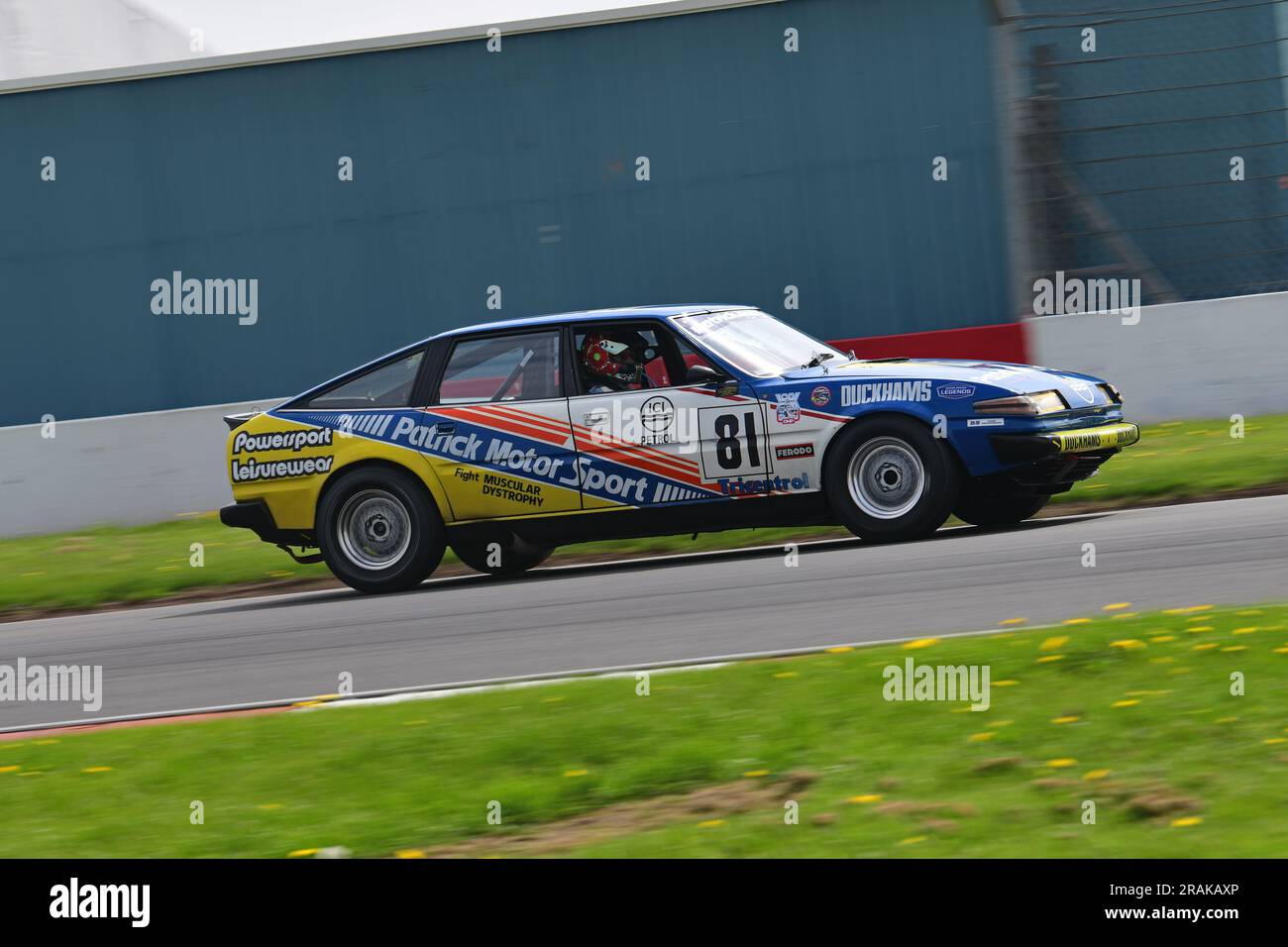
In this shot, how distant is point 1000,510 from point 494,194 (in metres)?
8.70

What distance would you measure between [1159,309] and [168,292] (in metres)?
10.7

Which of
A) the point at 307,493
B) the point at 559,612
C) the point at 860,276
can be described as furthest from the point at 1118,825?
the point at 860,276

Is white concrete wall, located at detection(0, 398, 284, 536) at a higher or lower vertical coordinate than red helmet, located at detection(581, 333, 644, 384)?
lower

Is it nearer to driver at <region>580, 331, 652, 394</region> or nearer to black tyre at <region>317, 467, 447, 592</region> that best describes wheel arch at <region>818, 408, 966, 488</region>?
driver at <region>580, 331, 652, 394</region>

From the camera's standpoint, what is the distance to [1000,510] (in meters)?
10.4

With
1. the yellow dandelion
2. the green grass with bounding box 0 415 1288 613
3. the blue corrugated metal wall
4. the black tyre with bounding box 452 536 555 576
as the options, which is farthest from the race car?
the blue corrugated metal wall

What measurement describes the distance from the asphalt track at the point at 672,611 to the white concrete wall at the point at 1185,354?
14.3 feet

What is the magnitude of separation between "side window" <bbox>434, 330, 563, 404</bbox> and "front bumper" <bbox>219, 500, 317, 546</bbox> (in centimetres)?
131

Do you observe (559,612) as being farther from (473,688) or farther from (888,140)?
(888,140)

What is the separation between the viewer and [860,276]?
17.0 meters

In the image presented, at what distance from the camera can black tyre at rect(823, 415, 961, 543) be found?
9375 millimetres

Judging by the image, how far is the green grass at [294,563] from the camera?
454 inches
